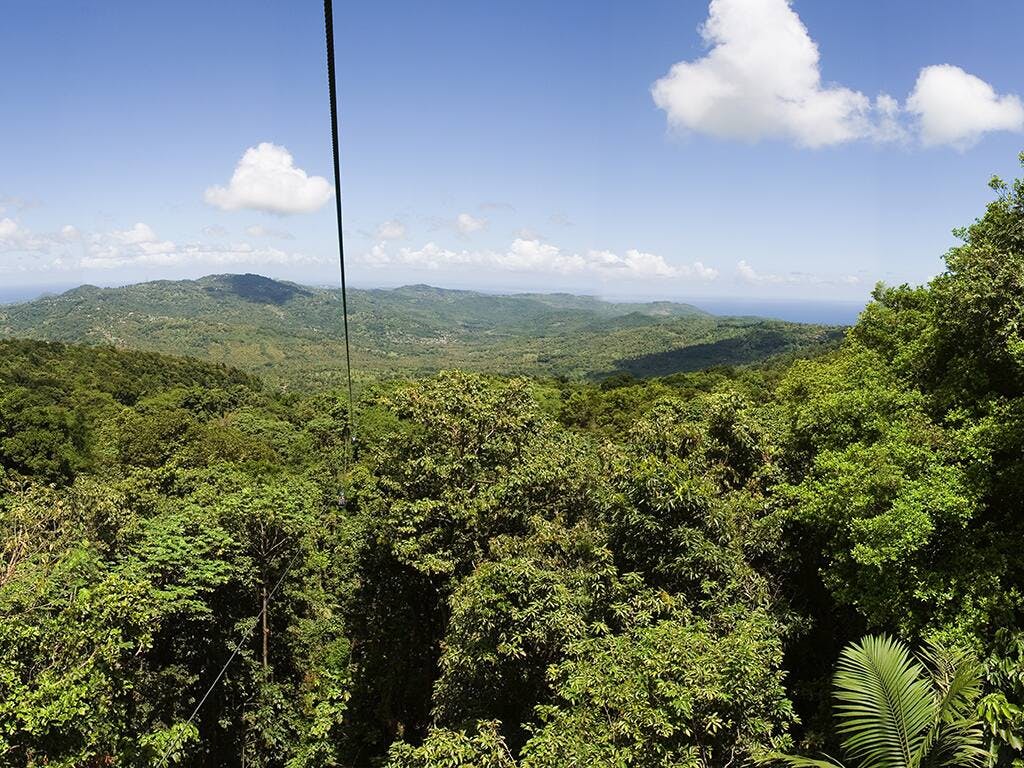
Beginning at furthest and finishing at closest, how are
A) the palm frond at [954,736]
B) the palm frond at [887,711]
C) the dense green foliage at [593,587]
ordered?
1. the dense green foliage at [593,587]
2. the palm frond at [887,711]
3. the palm frond at [954,736]

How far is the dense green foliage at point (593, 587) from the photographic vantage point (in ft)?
21.5

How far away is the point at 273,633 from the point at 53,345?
7866 centimetres

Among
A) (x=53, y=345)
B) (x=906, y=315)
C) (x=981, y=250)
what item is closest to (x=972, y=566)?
(x=981, y=250)

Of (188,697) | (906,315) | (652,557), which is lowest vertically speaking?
(188,697)

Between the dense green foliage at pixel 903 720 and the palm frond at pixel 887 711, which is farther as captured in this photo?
the palm frond at pixel 887 711

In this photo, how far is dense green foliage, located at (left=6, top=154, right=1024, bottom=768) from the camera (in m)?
6.55

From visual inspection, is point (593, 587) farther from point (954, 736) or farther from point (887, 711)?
point (954, 736)

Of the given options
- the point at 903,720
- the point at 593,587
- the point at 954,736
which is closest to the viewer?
the point at 954,736

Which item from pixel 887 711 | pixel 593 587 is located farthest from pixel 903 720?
pixel 593 587

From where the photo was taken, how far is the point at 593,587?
30.4 ft

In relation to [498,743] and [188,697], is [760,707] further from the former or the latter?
[188,697]

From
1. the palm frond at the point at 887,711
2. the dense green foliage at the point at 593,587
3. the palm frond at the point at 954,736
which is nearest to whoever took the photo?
the palm frond at the point at 954,736

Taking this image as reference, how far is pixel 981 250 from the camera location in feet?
35.2

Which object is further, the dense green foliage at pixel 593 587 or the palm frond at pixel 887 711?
the dense green foliage at pixel 593 587
